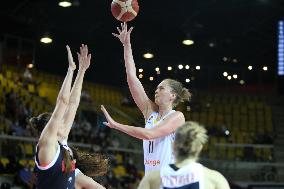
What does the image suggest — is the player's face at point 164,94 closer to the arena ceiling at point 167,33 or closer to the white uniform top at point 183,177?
the white uniform top at point 183,177

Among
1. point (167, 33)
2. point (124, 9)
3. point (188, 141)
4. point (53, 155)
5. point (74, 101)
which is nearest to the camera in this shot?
point (188, 141)

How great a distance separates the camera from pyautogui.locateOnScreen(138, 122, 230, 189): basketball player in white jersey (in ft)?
10.4

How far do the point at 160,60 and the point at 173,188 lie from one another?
709 inches

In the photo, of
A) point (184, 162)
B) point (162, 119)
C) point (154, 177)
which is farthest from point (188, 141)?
point (162, 119)

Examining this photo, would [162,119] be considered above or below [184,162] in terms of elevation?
above

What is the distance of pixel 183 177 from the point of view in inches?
125

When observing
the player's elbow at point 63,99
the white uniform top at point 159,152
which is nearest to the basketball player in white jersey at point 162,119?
the white uniform top at point 159,152

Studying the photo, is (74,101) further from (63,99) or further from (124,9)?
(124,9)

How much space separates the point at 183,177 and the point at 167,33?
1681 cm

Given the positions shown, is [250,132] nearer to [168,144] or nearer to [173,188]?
[168,144]

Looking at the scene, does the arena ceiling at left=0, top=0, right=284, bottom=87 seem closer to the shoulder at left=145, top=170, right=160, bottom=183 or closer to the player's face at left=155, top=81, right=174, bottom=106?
the player's face at left=155, top=81, right=174, bottom=106

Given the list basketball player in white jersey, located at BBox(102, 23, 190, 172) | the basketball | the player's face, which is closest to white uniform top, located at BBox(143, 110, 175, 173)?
basketball player in white jersey, located at BBox(102, 23, 190, 172)

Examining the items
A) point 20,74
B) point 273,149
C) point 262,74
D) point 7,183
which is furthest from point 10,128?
point 262,74

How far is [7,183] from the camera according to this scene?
34.7 feet
